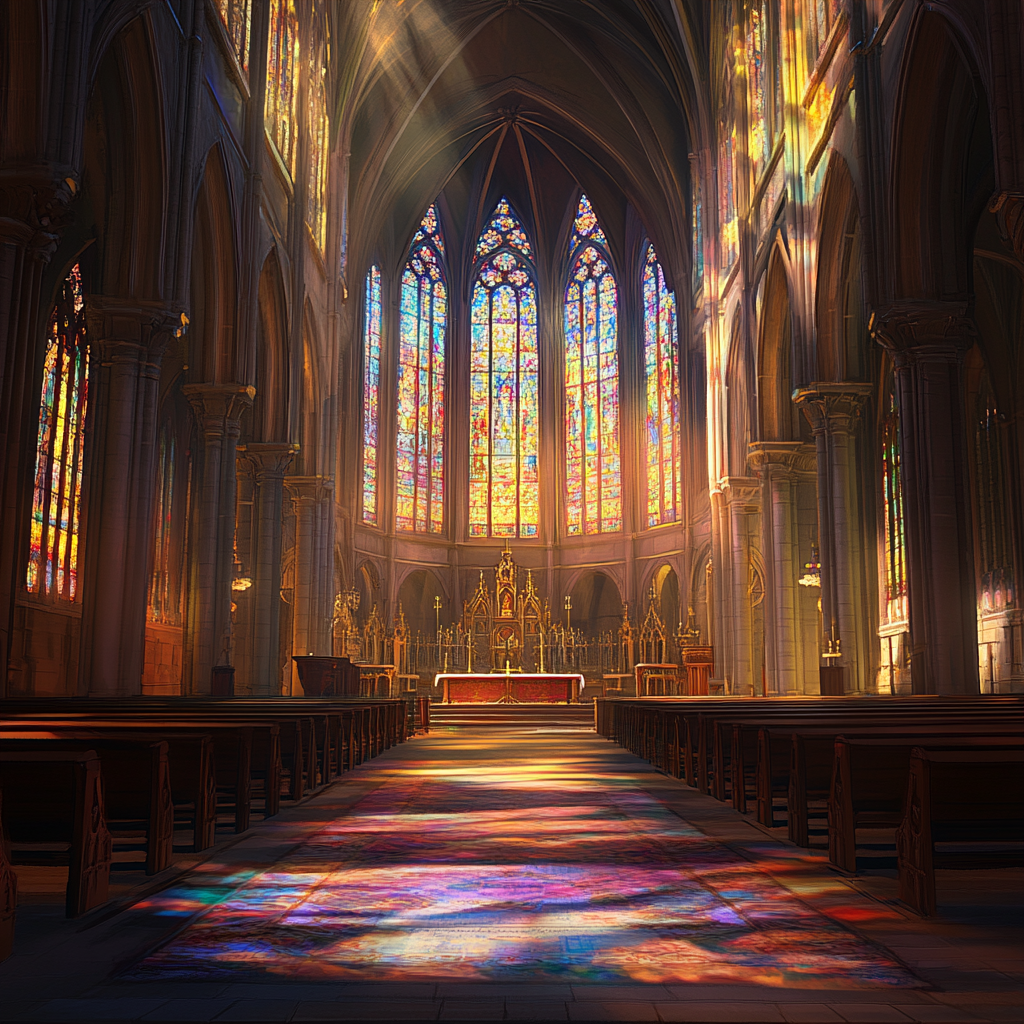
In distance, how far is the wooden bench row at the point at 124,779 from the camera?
12.1ft

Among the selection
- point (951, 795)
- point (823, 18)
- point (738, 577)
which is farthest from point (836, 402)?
point (951, 795)

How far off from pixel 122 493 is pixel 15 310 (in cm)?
362

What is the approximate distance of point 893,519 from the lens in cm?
2191

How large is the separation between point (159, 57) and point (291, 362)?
9.40m

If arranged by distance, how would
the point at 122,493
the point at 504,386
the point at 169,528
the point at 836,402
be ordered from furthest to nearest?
the point at 504,386
the point at 169,528
the point at 836,402
the point at 122,493

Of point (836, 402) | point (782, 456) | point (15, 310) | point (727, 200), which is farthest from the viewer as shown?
point (727, 200)

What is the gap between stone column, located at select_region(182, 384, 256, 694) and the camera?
1702 cm

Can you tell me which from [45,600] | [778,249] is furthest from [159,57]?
[778,249]

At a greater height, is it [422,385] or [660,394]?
[422,385]

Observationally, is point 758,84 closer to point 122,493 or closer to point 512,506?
point 122,493

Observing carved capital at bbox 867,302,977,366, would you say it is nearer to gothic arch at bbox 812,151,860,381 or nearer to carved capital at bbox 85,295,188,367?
gothic arch at bbox 812,151,860,381

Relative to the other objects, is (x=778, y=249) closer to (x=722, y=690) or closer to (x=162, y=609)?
(x=722, y=690)

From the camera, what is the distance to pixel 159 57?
13.4m

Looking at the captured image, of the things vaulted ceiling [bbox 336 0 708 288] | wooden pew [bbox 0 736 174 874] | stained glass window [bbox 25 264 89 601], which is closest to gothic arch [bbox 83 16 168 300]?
stained glass window [bbox 25 264 89 601]
